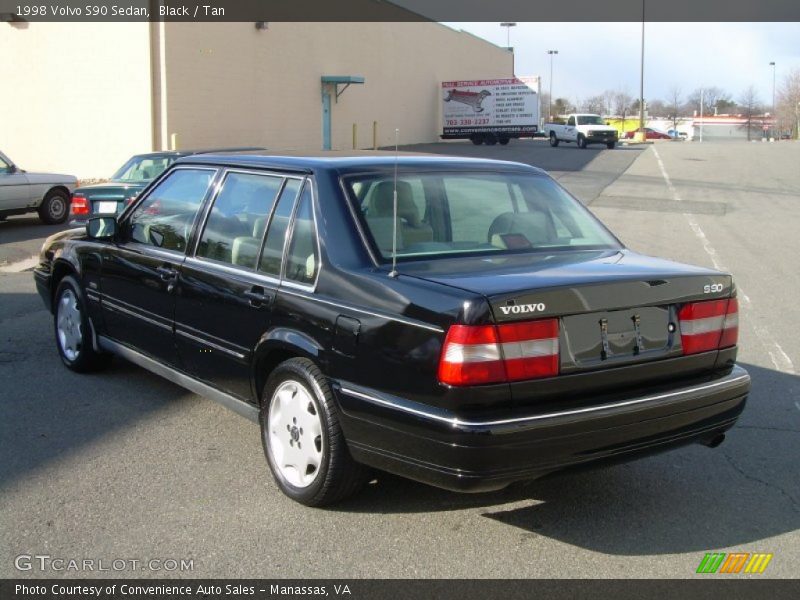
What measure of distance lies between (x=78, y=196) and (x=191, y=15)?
13.5 meters

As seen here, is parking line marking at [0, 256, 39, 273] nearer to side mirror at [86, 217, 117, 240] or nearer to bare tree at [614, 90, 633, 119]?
side mirror at [86, 217, 117, 240]

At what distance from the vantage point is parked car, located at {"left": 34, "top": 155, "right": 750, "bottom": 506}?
351 centimetres

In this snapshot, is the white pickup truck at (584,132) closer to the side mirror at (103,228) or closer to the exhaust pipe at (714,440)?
the side mirror at (103,228)

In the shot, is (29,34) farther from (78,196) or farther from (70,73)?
(78,196)

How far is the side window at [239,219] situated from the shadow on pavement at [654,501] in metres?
1.38

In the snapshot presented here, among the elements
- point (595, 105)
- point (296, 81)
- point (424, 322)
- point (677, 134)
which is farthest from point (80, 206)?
point (595, 105)

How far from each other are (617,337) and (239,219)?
216 centimetres

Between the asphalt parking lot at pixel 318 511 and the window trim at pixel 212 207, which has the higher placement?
the window trim at pixel 212 207

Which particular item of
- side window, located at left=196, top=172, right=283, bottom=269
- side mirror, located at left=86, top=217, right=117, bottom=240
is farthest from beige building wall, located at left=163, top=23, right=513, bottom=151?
side window, located at left=196, top=172, right=283, bottom=269

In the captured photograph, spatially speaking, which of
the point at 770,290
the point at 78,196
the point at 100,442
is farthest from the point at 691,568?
the point at 78,196

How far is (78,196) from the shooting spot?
1301 cm

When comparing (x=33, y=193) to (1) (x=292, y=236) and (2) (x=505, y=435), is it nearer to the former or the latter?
(1) (x=292, y=236)

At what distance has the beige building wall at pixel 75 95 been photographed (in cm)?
2423

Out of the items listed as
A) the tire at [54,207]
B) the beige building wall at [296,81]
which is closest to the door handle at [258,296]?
the tire at [54,207]
